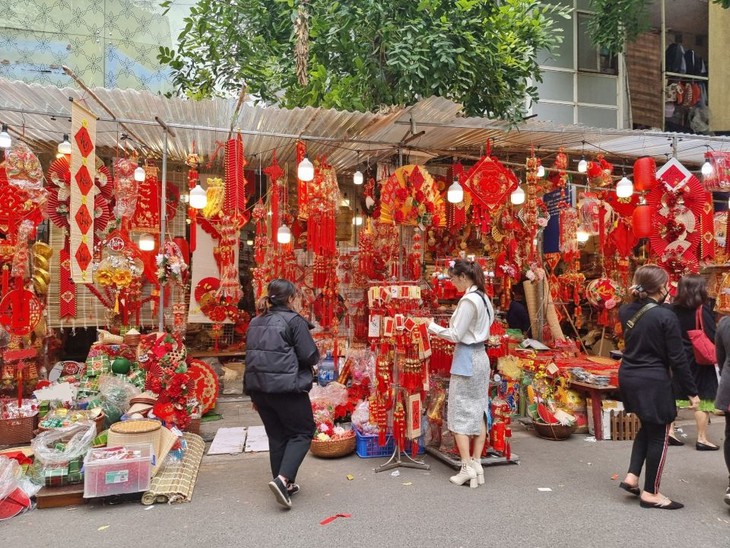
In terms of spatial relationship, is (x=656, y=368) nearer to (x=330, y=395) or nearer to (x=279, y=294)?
(x=279, y=294)

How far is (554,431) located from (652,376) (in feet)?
7.26

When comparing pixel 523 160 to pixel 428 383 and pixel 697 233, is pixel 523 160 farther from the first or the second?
pixel 428 383

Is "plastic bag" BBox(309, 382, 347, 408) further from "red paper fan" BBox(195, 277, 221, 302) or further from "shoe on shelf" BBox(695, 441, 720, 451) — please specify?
"shoe on shelf" BBox(695, 441, 720, 451)

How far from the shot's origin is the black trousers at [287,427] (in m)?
4.03

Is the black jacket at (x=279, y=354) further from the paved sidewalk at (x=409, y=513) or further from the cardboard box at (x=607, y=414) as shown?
the cardboard box at (x=607, y=414)

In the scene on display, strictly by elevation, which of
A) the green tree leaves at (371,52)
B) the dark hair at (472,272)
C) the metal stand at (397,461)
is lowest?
the metal stand at (397,461)

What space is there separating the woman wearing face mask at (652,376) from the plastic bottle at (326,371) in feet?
13.2

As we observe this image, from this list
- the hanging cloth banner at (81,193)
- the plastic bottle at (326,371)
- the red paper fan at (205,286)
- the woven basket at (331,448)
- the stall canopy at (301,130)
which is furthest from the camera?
the red paper fan at (205,286)

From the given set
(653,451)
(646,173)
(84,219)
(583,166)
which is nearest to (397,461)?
(653,451)

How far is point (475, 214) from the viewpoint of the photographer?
23.2 feet

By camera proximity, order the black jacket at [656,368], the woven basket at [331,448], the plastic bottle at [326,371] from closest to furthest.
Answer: the black jacket at [656,368] < the woven basket at [331,448] < the plastic bottle at [326,371]

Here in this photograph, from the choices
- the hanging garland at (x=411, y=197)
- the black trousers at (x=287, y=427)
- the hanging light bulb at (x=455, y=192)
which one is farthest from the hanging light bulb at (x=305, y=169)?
the black trousers at (x=287, y=427)

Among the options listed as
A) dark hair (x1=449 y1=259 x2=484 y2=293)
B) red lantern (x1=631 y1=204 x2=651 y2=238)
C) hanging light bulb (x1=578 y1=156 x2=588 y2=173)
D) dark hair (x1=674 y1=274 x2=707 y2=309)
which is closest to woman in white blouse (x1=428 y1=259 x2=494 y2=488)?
dark hair (x1=449 y1=259 x2=484 y2=293)

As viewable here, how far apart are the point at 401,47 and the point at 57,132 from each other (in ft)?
14.8
